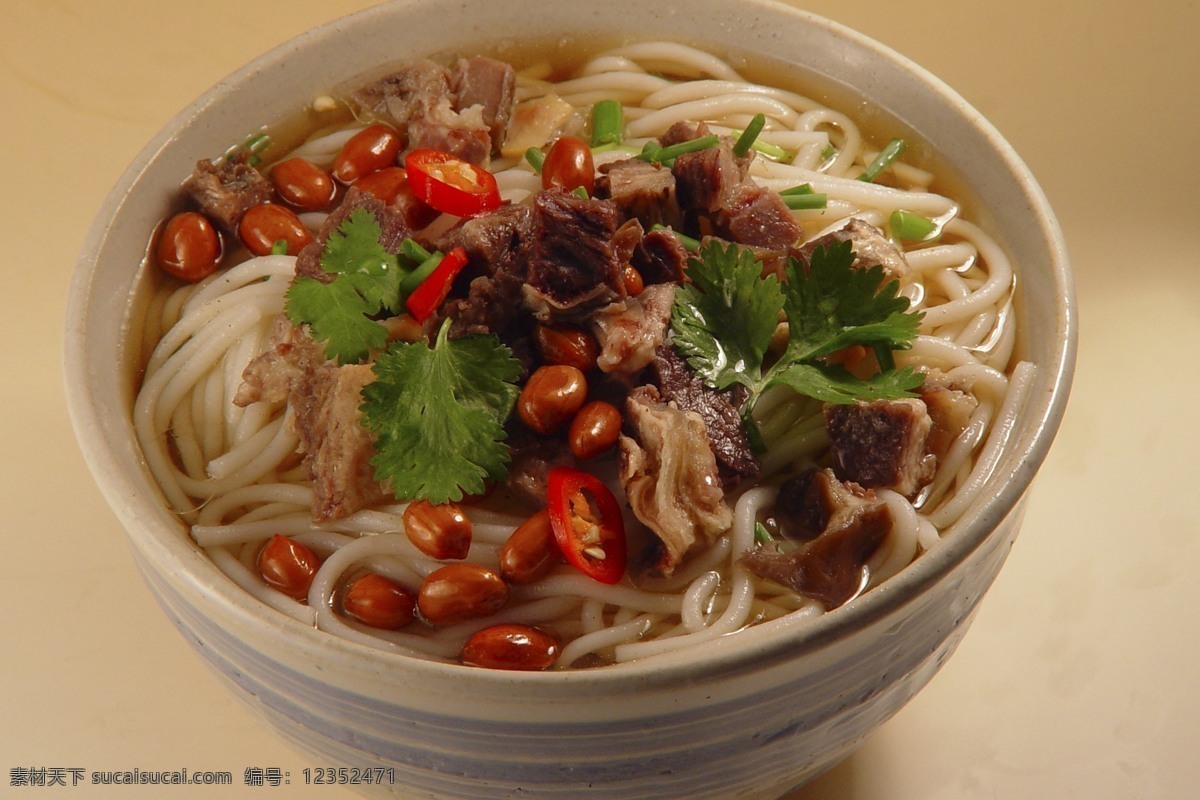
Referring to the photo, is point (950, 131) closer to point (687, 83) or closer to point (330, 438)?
point (687, 83)

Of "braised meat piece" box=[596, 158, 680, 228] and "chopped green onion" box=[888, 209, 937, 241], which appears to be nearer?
"braised meat piece" box=[596, 158, 680, 228]

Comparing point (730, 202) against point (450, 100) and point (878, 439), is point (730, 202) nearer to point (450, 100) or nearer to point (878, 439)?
point (878, 439)

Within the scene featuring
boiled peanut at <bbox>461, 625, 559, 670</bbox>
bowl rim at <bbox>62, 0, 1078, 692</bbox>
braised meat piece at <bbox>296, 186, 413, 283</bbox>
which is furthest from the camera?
braised meat piece at <bbox>296, 186, 413, 283</bbox>

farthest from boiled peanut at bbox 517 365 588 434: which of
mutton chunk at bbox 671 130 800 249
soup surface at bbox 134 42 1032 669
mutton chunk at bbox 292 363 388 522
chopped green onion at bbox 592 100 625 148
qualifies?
chopped green onion at bbox 592 100 625 148

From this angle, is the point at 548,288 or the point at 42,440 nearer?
the point at 548,288

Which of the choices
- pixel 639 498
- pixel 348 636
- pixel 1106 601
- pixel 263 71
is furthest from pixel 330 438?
pixel 1106 601

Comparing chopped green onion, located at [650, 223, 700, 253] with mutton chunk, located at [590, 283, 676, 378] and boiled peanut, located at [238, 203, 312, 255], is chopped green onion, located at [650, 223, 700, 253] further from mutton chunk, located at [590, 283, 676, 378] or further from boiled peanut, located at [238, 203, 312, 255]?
boiled peanut, located at [238, 203, 312, 255]
